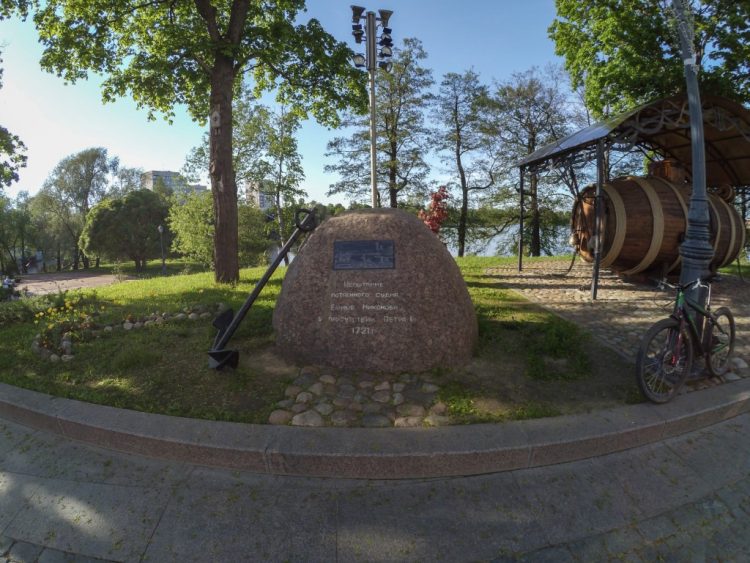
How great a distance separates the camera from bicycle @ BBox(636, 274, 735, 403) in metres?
3.55

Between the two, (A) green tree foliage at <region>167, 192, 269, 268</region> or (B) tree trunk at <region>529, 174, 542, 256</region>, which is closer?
(B) tree trunk at <region>529, 174, 542, 256</region>

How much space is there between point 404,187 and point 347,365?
21.3m

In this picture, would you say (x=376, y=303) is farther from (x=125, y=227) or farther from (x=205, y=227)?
(x=125, y=227)

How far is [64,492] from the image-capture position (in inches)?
→ 109

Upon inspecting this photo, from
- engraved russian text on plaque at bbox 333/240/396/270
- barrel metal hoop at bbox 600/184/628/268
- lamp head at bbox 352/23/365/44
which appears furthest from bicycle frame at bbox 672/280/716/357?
lamp head at bbox 352/23/365/44

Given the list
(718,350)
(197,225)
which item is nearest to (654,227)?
(718,350)

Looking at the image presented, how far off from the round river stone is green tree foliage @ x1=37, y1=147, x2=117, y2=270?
5885 centimetres

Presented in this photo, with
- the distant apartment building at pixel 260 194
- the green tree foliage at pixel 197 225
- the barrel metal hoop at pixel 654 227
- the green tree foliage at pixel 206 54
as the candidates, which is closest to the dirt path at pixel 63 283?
the green tree foliage at pixel 197 225

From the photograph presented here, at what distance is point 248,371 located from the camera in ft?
13.9

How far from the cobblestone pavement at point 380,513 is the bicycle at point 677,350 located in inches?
27.0

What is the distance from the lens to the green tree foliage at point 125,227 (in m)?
40.4

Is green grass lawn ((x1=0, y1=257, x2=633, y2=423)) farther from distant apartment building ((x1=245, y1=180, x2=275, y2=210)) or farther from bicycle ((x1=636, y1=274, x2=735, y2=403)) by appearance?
distant apartment building ((x1=245, y1=180, x2=275, y2=210))

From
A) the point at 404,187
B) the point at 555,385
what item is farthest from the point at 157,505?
the point at 404,187

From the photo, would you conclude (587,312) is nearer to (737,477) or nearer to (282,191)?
(737,477)
